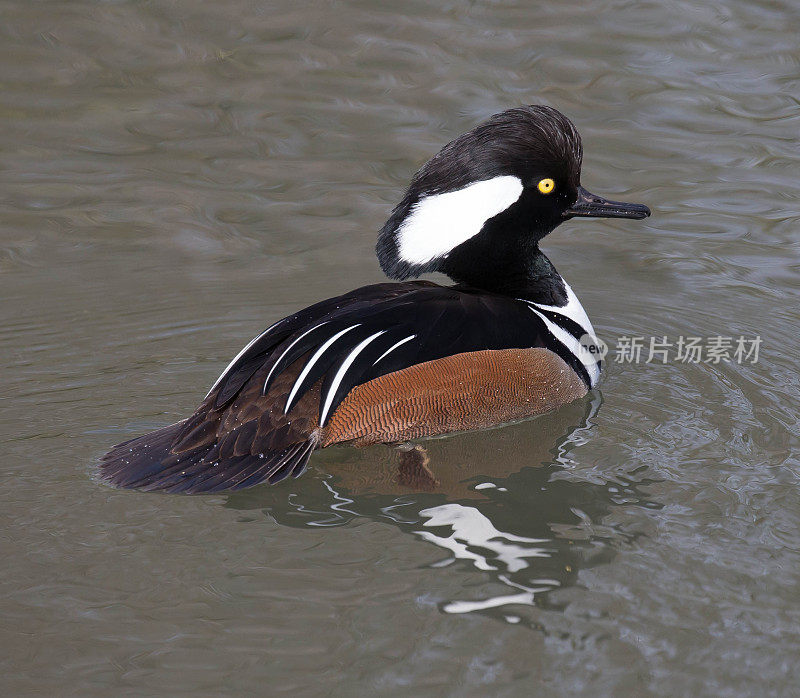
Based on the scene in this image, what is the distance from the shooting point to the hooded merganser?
488 centimetres

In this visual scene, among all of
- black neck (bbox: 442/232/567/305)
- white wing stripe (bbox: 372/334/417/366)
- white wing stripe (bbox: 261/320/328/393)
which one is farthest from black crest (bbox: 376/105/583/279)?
white wing stripe (bbox: 261/320/328/393)

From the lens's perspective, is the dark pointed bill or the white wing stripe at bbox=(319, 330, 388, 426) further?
the dark pointed bill

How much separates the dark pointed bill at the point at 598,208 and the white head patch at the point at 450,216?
432mm

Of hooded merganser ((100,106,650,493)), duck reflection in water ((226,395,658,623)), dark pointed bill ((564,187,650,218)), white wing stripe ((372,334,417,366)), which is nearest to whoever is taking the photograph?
duck reflection in water ((226,395,658,623))

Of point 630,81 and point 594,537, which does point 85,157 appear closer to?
point 630,81

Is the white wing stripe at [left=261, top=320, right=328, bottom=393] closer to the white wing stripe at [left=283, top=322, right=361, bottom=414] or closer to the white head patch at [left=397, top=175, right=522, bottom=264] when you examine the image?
the white wing stripe at [left=283, top=322, right=361, bottom=414]

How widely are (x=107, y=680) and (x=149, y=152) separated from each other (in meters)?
5.88

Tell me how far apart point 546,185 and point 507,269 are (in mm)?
480

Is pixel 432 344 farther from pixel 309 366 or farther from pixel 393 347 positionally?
pixel 309 366

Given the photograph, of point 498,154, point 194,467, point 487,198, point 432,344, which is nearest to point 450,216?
point 487,198

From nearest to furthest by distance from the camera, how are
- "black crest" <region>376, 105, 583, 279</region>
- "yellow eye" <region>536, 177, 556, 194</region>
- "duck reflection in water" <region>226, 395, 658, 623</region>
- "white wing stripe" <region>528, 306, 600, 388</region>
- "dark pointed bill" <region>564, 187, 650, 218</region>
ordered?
"duck reflection in water" <region>226, 395, 658, 623</region> → "black crest" <region>376, 105, 583, 279</region> → "yellow eye" <region>536, 177, 556, 194</region> → "white wing stripe" <region>528, 306, 600, 388</region> → "dark pointed bill" <region>564, 187, 650, 218</region>

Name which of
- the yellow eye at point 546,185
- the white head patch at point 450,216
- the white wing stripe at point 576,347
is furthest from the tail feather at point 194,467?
the yellow eye at point 546,185

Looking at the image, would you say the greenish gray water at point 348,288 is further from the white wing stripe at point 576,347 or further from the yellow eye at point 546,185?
the yellow eye at point 546,185

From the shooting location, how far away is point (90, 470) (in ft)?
16.0
